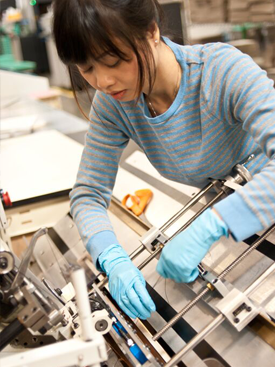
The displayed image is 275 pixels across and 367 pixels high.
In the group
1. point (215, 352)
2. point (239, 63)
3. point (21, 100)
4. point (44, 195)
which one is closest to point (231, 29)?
point (21, 100)

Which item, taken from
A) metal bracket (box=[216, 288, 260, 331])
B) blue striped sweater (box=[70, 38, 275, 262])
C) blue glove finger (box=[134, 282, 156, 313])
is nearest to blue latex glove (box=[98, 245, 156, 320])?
blue glove finger (box=[134, 282, 156, 313])

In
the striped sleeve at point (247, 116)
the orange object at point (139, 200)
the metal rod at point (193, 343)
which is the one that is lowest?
the orange object at point (139, 200)

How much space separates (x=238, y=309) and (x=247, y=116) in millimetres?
443

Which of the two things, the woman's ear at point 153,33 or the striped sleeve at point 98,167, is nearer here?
the woman's ear at point 153,33

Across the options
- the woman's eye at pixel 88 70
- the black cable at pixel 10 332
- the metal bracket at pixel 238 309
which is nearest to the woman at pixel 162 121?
the woman's eye at pixel 88 70

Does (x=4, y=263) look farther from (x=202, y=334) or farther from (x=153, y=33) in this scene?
(x=153, y=33)

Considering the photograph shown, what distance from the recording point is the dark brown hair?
0.79 m

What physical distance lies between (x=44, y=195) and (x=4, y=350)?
1012 millimetres

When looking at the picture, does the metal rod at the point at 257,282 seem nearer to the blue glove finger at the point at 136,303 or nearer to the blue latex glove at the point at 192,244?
the blue latex glove at the point at 192,244

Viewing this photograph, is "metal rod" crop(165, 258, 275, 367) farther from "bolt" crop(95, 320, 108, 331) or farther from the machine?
"bolt" crop(95, 320, 108, 331)

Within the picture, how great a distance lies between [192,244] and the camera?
83cm

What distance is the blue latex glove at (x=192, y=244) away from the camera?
0.81 metres

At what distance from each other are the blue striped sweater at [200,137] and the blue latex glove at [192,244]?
0.03 m

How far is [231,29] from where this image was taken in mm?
4805
